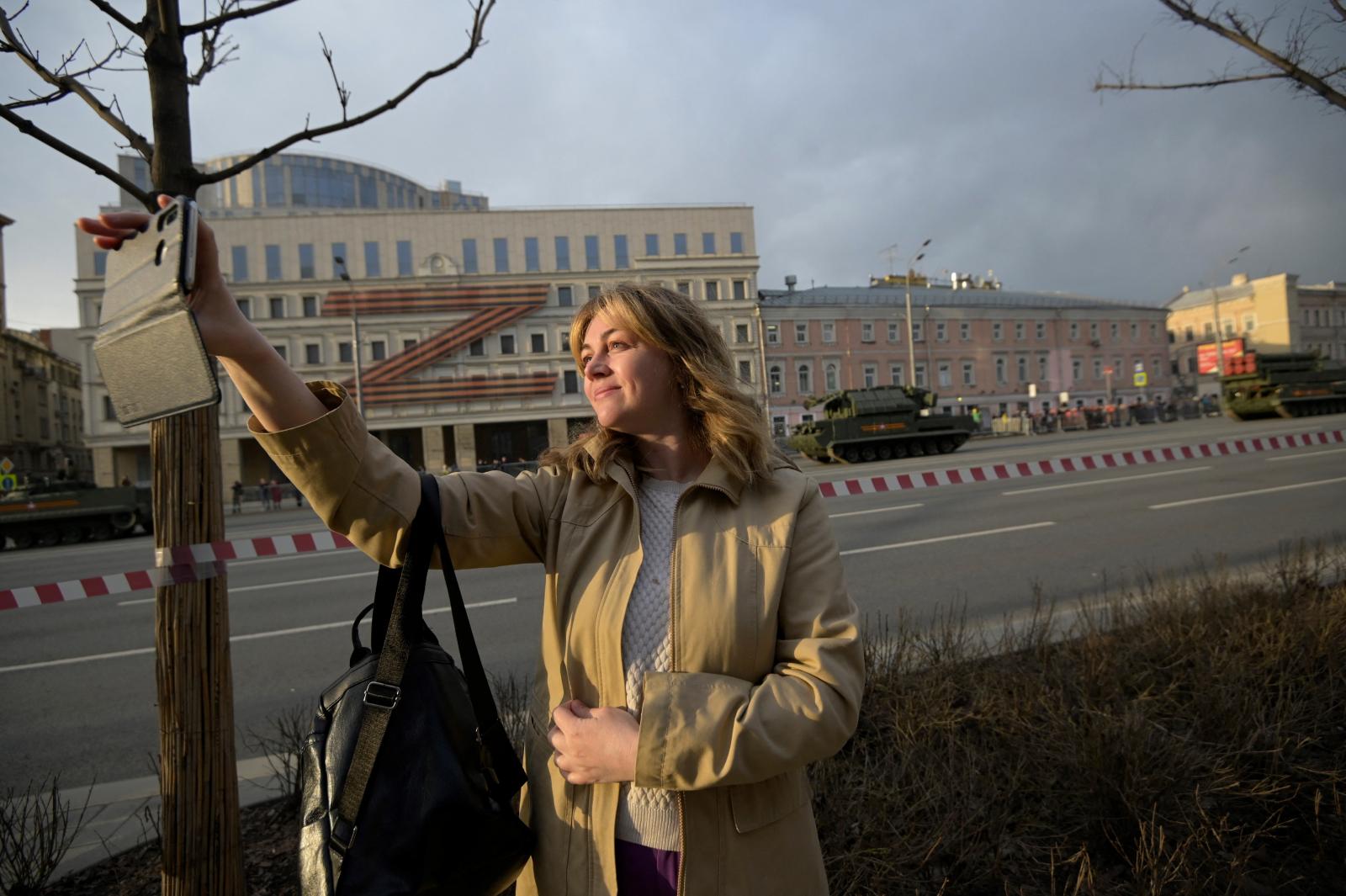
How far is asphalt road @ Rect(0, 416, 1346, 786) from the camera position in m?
5.10

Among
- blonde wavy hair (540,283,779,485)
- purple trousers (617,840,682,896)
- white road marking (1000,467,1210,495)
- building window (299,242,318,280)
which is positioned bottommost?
white road marking (1000,467,1210,495)

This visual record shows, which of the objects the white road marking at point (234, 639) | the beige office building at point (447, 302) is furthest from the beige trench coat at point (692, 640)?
the beige office building at point (447, 302)

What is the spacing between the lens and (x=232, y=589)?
9.21m

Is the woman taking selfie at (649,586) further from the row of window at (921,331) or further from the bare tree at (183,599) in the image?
the row of window at (921,331)

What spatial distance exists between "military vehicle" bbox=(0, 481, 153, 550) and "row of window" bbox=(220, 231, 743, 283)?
23.5 meters

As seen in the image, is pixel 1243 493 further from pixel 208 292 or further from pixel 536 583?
pixel 208 292

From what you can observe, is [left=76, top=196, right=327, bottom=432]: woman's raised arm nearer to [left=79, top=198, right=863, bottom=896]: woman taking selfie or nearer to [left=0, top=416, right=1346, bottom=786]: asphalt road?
[left=79, top=198, right=863, bottom=896]: woman taking selfie

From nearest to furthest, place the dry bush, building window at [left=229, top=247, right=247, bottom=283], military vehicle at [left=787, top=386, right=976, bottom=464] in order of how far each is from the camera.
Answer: the dry bush < military vehicle at [left=787, top=386, right=976, bottom=464] < building window at [left=229, top=247, right=247, bottom=283]

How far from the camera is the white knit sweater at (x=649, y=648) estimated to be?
138cm

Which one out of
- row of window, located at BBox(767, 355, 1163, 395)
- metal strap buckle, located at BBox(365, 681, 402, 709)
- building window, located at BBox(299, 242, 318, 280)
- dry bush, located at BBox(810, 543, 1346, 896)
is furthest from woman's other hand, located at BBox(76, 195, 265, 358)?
building window, located at BBox(299, 242, 318, 280)

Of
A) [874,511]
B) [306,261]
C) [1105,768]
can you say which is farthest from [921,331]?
[1105,768]

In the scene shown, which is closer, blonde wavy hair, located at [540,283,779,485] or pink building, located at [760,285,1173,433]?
blonde wavy hair, located at [540,283,779,485]

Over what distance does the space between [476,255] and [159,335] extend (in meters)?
45.4

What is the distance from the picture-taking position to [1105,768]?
2611 mm
